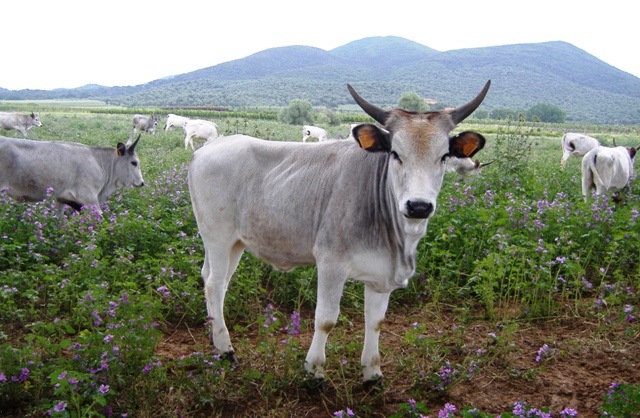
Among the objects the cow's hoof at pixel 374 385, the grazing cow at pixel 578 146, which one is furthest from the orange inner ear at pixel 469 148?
the grazing cow at pixel 578 146

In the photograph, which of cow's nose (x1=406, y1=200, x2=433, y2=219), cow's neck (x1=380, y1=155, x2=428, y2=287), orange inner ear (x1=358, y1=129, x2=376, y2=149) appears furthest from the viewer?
cow's neck (x1=380, y1=155, x2=428, y2=287)

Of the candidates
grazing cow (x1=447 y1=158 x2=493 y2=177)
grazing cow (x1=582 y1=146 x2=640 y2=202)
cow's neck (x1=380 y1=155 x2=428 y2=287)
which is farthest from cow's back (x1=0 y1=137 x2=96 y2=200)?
grazing cow (x1=582 y1=146 x2=640 y2=202)

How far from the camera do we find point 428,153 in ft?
11.3

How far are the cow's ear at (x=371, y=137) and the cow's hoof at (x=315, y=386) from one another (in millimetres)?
1772

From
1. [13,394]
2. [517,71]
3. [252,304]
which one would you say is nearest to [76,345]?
[13,394]

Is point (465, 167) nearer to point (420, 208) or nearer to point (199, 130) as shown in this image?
point (420, 208)

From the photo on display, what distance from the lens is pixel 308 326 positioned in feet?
17.6

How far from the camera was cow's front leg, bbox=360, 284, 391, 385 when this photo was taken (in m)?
4.19

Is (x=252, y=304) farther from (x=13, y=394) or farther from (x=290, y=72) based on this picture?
(x=290, y=72)

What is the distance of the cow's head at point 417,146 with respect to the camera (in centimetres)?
330

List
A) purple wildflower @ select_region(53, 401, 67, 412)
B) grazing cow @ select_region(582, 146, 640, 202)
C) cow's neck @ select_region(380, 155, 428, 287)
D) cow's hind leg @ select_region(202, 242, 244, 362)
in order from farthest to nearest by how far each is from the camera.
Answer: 1. grazing cow @ select_region(582, 146, 640, 202)
2. cow's hind leg @ select_region(202, 242, 244, 362)
3. cow's neck @ select_region(380, 155, 428, 287)
4. purple wildflower @ select_region(53, 401, 67, 412)

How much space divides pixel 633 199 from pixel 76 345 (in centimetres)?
975

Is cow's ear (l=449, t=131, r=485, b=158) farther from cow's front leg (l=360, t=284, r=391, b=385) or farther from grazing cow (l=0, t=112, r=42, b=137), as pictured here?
grazing cow (l=0, t=112, r=42, b=137)

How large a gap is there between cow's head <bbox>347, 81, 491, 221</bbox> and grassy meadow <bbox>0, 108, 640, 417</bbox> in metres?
1.25
